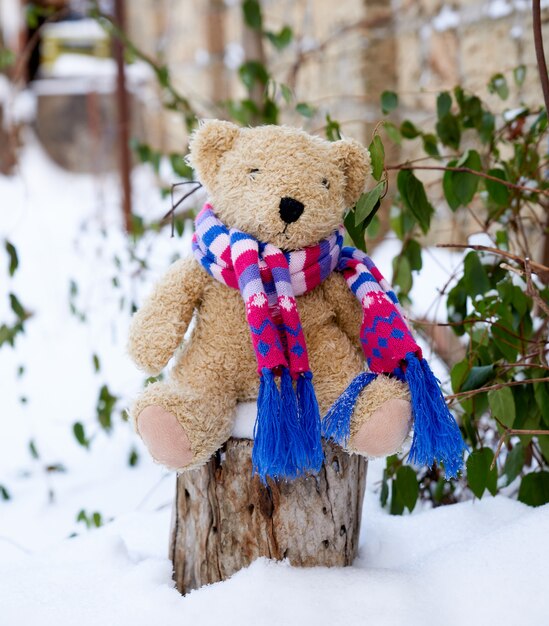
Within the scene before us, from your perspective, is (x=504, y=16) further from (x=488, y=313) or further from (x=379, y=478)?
(x=379, y=478)

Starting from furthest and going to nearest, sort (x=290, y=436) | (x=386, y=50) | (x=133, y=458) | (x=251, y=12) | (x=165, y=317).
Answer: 1. (x=386, y=50)
2. (x=133, y=458)
3. (x=251, y=12)
4. (x=165, y=317)
5. (x=290, y=436)

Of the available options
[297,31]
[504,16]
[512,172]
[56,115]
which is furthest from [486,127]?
[56,115]

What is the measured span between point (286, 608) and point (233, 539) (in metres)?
0.12

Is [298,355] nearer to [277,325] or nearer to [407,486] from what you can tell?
[277,325]

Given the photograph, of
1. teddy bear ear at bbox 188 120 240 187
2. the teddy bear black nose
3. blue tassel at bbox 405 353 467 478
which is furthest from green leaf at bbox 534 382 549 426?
teddy bear ear at bbox 188 120 240 187

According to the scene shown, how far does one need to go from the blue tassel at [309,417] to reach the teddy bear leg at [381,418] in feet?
0.17

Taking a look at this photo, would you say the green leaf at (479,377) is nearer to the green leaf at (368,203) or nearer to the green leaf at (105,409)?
the green leaf at (368,203)

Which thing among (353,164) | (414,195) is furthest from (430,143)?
(353,164)

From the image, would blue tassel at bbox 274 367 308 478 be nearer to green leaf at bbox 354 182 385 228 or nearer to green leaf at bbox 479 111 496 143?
green leaf at bbox 354 182 385 228

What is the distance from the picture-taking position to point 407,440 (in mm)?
915

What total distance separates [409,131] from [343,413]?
0.64 m

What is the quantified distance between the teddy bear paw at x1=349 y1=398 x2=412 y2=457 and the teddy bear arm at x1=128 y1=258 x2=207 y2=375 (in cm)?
26

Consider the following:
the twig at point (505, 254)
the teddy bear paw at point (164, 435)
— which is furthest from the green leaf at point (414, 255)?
the teddy bear paw at point (164, 435)

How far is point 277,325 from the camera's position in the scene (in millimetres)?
904
